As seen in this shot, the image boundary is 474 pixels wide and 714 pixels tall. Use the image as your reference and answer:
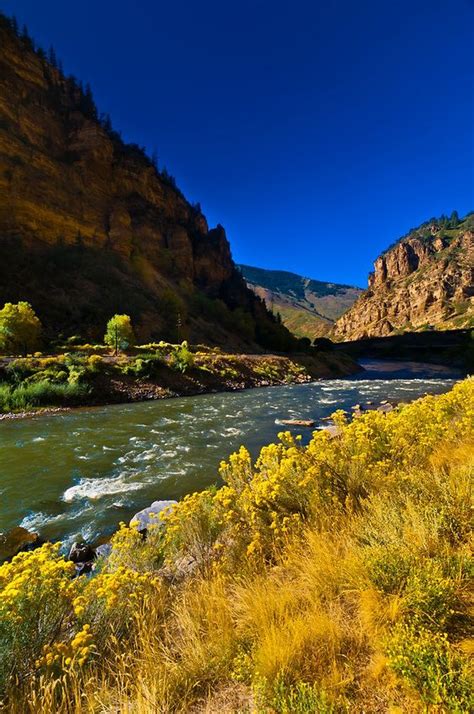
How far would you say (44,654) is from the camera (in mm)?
2348

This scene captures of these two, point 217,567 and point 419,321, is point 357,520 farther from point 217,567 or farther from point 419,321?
point 419,321

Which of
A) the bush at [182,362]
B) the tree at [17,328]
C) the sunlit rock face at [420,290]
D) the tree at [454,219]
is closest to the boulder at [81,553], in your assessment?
the bush at [182,362]

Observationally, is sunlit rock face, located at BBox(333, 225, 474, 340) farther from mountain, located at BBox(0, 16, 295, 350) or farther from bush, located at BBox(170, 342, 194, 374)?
bush, located at BBox(170, 342, 194, 374)

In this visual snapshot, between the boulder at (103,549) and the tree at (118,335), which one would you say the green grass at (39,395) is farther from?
the boulder at (103,549)

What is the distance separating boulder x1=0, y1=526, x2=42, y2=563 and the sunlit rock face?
13159cm

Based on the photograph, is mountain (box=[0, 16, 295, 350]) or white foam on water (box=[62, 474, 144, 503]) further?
mountain (box=[0, 16, 295, 350])

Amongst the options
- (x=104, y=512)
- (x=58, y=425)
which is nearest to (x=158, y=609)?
(x=104, y=512)

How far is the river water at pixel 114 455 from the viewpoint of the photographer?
764 cm

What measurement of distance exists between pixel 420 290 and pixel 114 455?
16365cm

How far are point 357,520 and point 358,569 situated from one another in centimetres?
86

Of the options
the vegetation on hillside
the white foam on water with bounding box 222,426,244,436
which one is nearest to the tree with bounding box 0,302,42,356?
the white foam on water with bounding box 222,426,244,436

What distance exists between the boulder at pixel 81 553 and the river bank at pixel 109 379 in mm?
15218

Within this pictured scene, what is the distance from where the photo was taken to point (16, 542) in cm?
618

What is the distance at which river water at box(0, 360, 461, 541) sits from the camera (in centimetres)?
764
